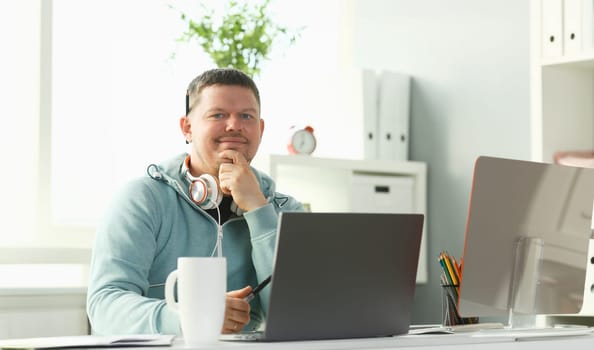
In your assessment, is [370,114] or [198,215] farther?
[370,114]

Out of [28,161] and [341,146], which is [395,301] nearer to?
[28,161]

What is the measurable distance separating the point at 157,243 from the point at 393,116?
1.72 metres

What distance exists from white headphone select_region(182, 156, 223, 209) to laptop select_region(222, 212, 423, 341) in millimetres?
591

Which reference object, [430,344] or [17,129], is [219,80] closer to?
[430,344]

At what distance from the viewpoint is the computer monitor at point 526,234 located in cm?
151

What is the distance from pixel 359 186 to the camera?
325cm

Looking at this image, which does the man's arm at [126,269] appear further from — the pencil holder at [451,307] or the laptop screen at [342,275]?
the pencil holder at [451,307]

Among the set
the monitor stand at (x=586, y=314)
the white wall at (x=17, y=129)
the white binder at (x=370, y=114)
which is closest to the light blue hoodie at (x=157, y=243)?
the monitor stand at (x=586, y=314)

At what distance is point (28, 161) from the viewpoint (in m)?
2.82

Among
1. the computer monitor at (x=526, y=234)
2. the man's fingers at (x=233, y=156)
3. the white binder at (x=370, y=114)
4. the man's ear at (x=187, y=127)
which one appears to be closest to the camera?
the computer monitor at (x=526, y=234)

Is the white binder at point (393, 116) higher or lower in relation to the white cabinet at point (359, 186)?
higher

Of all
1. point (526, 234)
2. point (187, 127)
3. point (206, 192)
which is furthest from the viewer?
point (187, 127)

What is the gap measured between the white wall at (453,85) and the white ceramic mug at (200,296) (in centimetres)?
207

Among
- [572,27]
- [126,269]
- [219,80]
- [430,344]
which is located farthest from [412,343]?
[572,27]
